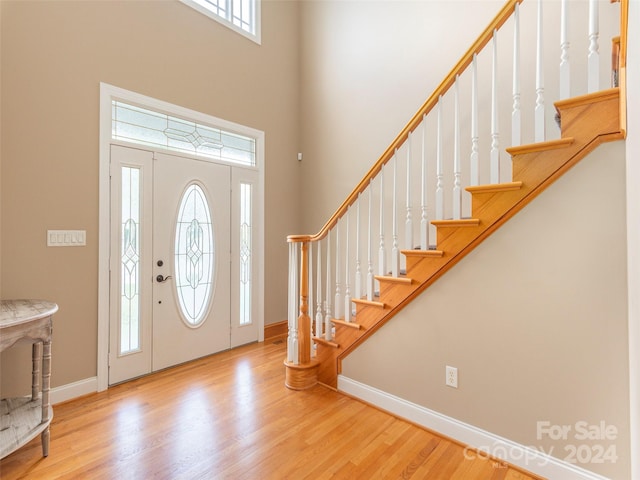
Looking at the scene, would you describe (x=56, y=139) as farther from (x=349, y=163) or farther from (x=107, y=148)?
(x=349, y=163)

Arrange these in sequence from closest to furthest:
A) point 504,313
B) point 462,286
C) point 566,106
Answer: point 566,106 < point 504,313 < point 462,286

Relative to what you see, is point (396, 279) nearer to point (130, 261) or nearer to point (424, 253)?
point (424, 253)

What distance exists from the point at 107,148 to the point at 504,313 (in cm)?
318

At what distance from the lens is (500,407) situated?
72.0 inches

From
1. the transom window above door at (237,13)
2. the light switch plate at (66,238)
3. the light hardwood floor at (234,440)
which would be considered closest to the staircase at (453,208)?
the light hardwood floor at (234,440)

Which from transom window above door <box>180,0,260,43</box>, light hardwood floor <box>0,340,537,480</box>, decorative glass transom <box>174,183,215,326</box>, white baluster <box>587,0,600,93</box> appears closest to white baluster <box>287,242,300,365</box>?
light hardwood floor <box>0,340,537,480</box>

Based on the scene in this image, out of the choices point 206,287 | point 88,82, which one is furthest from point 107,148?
point 206,287

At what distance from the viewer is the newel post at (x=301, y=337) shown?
2664mm

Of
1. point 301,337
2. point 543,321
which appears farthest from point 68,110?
point 543,321

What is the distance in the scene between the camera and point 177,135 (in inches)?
126

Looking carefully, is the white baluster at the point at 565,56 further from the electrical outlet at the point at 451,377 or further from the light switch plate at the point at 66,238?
the light switch plate at the point at 66,238

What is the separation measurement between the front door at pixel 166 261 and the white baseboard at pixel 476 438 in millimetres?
1750

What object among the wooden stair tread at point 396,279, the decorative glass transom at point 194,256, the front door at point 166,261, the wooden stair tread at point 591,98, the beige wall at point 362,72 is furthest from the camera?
the decorative glass transom at point 194,256

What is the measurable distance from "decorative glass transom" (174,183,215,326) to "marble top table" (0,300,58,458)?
47.4 inches
